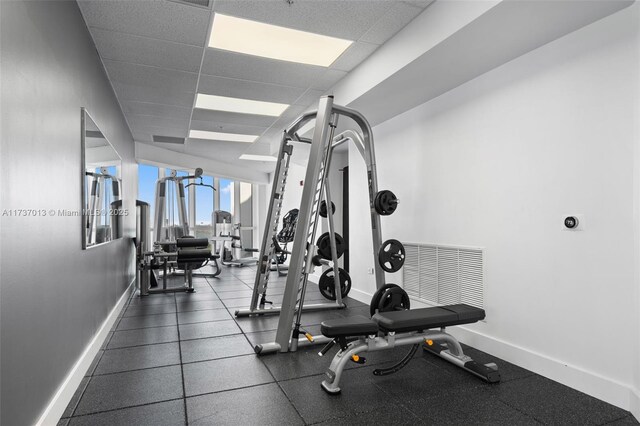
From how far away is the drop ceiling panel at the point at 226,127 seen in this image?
19.4ft

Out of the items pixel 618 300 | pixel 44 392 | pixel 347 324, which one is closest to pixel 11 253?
pixel 44 392

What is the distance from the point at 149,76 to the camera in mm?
3980

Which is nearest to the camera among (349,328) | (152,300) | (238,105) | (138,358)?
(349,328)

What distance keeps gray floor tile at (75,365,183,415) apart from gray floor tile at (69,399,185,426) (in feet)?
0.24

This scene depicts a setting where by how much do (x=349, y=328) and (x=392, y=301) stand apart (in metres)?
0.62

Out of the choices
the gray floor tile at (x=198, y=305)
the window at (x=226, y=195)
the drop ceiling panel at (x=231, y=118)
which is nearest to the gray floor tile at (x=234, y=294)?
the gray floor tile at (x=198, y=305)

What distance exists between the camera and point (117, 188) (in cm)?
409

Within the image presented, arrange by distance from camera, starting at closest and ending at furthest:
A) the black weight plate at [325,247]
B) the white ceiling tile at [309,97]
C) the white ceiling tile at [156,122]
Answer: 1. the black weight plate at [325,247]
2. the white ceiling tile at [309,97]
3. the white ceiling tile at [156,122]

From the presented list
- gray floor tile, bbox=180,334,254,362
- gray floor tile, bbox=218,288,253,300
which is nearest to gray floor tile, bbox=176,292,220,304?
gray floor tile, bbox=218,288,253,300

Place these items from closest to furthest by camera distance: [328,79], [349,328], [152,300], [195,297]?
[349,328] < [328,79] < [152,300] < [195,297]

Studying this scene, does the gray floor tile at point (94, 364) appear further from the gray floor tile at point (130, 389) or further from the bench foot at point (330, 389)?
the bench foot at point (330, 389)

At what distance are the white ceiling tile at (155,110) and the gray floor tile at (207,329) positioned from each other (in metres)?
2.92

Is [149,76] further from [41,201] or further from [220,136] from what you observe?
[220,136]

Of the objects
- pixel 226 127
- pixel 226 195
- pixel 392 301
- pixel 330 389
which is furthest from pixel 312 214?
pixel 226 195
